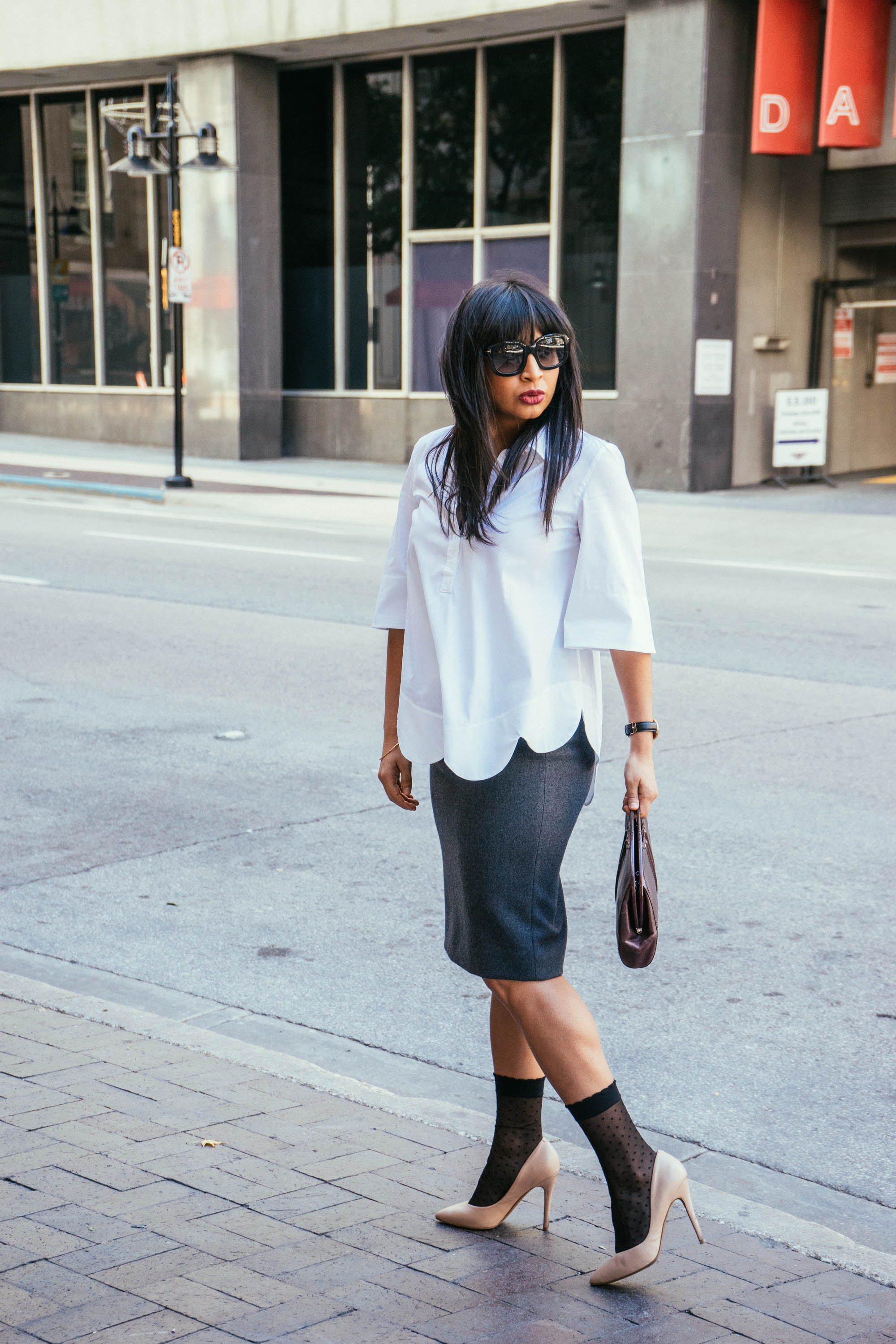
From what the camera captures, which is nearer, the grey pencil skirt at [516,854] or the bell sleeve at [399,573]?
the grey pencil skirt at [516,854]

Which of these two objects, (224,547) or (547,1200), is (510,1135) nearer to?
(547,1200)

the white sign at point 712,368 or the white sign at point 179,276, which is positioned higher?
the white sign at point 179,276

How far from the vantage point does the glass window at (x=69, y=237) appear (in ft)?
95.1

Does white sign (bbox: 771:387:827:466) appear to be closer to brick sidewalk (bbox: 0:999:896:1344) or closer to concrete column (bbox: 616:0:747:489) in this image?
concrete column (bbox: 616:0:747:489)

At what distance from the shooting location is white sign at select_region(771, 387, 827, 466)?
22391 mm

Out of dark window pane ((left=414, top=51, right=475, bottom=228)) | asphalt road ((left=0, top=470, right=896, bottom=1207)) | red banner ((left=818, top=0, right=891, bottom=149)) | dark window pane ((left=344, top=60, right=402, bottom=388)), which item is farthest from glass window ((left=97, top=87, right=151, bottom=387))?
asphalt road ((left=0, top=470, right=896, bottom=1207))

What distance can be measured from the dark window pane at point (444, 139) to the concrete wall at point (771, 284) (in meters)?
4.92

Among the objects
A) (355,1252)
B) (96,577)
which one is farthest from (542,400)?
(96,577)

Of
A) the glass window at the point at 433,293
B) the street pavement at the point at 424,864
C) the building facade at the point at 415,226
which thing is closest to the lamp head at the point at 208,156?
the building facade at the point at 415,226

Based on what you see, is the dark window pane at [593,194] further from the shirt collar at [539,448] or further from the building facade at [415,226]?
the shirt collar at [539,448]

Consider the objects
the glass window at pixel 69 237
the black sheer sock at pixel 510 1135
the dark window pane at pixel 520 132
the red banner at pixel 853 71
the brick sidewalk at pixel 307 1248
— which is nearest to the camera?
the brick sidewalk at pixel 307 1248

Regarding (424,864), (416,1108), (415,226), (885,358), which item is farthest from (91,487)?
(416,1108)

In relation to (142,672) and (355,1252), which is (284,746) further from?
(355,1252)

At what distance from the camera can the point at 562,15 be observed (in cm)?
2192
